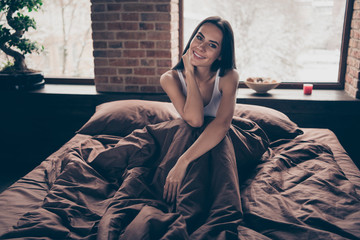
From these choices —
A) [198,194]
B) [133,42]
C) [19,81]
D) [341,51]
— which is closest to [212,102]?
[198,194]

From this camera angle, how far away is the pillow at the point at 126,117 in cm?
212

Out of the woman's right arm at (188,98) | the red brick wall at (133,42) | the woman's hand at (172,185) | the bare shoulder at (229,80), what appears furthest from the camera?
the red brick wall at (133,42)

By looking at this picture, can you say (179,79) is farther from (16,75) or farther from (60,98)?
(16,75)

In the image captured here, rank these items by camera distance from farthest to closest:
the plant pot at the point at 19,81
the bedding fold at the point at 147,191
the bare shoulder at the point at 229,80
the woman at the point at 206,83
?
the plant pot at the point at 19,81
the bare shoulder at the point at 229,80
the woman at the point at 206,83
the bedding fold at the point at 147,191

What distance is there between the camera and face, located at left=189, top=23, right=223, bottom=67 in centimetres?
171

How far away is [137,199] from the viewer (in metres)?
1.33

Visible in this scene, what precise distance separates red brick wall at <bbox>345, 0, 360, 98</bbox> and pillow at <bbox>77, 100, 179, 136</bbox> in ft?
4.32

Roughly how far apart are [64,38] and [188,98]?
172cm

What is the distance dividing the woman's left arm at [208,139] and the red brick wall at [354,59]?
1.17 meters

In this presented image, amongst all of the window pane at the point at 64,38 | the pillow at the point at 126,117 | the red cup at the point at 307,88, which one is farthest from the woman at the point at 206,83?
the window pane at the point at 64,38

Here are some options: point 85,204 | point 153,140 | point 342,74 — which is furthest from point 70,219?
point 342,74

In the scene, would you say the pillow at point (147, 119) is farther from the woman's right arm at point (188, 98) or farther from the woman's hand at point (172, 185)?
the woman's hand at point (172, 185)

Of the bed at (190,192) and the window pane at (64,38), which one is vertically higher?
the window pane at (64,38)

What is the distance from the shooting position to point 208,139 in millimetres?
1495
